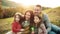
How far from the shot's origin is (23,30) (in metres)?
1.27

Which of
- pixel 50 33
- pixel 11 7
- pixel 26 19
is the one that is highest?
pixel 11 7

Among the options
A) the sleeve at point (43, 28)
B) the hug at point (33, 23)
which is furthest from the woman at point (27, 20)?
the sleeve at point (43, 28)

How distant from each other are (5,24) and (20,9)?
19cm

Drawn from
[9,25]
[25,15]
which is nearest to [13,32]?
[9,25]

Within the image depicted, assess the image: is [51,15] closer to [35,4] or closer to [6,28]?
[35,4]

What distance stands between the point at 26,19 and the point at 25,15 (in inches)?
1.4

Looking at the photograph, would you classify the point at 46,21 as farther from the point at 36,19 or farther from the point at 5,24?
the point at 5,24

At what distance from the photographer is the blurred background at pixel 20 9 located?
1.27 m

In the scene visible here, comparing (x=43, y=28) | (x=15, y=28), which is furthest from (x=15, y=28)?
(x=43, y=28)

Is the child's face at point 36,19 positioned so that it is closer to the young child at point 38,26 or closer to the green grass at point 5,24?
the young child at point 38,26

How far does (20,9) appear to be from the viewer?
1.28 metres

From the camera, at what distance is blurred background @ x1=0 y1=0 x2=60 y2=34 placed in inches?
49.8

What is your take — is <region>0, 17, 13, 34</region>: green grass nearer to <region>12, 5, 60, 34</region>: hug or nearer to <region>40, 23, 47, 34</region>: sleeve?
<region>12, 5, 60, 34</region>: hug

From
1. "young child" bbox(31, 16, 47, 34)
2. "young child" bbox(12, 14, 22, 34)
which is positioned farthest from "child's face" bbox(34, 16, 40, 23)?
"young child" bbox(12, 14, 22, 34)
